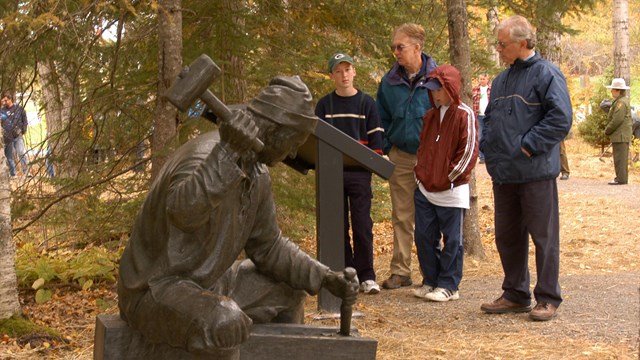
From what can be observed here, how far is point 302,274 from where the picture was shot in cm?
425

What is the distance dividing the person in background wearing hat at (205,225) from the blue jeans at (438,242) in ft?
9.07

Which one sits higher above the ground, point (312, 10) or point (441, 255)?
point (312, 10)

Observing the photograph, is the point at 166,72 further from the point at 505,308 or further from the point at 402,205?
the point at 505,308

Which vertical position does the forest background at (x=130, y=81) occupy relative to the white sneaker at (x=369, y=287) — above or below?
above

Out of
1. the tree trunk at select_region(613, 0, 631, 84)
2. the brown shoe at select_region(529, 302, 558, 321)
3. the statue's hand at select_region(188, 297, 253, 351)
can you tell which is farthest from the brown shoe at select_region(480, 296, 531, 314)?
the tree trunk at select_region(613, 0, 631, 84)

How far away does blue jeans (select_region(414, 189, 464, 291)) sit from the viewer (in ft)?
22.1

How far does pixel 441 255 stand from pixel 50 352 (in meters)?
3.00

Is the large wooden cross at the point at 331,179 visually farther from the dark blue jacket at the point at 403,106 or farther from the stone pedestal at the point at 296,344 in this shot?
the stone pedestal at the point at 296,344

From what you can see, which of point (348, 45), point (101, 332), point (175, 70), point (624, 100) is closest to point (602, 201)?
point (624, 100)

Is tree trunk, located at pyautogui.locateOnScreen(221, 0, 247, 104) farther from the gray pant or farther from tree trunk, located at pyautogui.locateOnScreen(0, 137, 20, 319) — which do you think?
the gray pant

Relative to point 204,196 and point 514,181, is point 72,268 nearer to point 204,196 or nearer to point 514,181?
point 514,181

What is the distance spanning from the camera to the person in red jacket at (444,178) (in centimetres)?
660

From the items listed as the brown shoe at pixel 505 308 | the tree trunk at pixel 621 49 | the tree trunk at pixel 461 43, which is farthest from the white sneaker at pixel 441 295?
the tree trunk at pixel 621 49

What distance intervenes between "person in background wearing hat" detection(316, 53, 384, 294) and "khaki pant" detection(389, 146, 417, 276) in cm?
30
